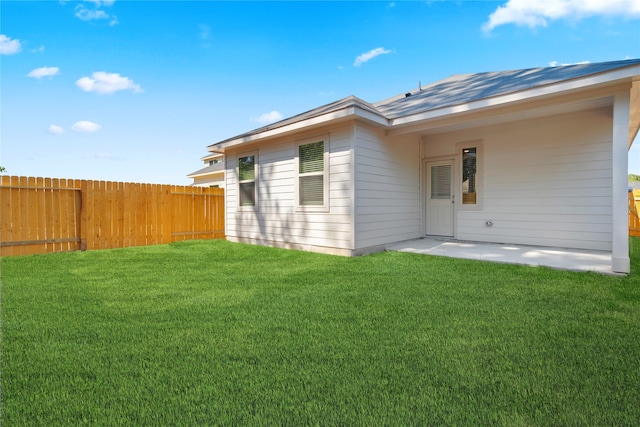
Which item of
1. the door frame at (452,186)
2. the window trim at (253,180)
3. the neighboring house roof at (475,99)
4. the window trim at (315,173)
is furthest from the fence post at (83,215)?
the door frame at (452,186)

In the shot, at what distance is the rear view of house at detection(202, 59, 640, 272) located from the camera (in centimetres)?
504

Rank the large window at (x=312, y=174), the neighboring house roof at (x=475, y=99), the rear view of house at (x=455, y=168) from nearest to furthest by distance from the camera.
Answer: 1. the neighboring house roof at (x=475, y=99)
2. the rear view of house at (x=455, y=168)
3. the large window at (x=312, y=174)

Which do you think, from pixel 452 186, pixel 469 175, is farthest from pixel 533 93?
pixel 452 186

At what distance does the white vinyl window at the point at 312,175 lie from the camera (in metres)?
6.11

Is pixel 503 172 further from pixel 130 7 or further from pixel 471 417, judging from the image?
pixel 130 7

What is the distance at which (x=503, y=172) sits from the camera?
6.46 m

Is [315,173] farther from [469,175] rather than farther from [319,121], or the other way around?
[469,175]

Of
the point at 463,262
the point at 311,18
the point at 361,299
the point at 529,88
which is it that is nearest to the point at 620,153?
the point at 529,88

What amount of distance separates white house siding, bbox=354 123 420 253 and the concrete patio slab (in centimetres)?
42

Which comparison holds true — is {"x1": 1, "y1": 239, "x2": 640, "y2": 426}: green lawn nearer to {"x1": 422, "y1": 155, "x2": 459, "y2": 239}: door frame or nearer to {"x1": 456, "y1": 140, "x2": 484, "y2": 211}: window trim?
{"x1": 456, "y1": 140, "x2": 484, "y2": 211}: window trim

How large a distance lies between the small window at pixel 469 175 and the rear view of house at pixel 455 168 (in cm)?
2

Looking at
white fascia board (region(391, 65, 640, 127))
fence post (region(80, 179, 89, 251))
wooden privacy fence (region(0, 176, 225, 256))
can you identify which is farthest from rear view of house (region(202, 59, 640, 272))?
fence post (region(80, 179, 89, 251))

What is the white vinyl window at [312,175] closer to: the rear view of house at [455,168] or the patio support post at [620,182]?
the rear view of house at [455,168]

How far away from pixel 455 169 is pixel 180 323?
650cm
